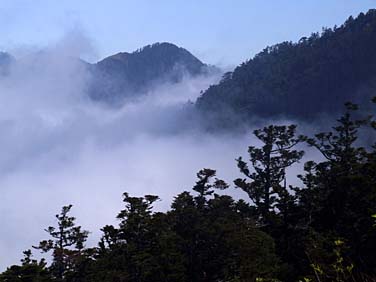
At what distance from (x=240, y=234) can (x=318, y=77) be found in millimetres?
168455

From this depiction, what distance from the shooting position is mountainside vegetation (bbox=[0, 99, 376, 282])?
81.6 ft

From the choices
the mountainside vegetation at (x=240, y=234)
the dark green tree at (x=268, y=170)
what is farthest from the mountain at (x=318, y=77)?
the mountainside vegetation at (x=240, y=234)

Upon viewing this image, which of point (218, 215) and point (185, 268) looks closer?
point (185, 268)

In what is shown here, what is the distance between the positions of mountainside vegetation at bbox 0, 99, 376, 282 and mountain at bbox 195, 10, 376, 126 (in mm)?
140982

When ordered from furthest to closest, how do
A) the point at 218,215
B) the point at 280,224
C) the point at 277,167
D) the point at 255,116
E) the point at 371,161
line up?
the point at 255,116
the point at 277,167
the point at 280,224
the point at 218,215
the point at 371,161

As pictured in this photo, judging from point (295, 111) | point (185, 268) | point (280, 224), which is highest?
point (295, 111)

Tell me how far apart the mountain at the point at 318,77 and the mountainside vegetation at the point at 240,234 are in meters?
141

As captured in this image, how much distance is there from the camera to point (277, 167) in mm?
35156

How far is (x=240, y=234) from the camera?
25141mm

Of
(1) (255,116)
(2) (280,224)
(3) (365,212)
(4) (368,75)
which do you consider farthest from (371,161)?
(1) (255,116)

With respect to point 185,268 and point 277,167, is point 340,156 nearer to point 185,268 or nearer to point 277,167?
point 277,167

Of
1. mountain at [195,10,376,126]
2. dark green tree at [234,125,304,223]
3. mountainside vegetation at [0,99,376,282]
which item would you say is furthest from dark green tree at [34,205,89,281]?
mountain at [195,10,376,126]

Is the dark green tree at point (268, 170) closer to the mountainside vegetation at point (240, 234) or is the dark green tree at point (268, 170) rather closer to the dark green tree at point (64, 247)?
the mountainside vegetation at point (240, 234)

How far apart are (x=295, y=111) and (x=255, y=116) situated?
1833 centimetres
